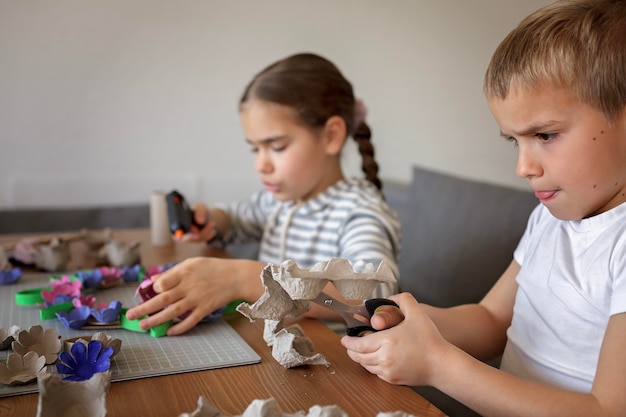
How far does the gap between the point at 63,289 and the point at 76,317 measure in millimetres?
147

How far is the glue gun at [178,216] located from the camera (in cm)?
142

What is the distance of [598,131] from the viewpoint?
0.75m

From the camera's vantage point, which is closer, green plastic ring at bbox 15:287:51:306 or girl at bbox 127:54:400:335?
green plastic ring at bbox 15:287:51:306

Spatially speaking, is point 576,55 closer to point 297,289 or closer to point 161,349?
point 297,289

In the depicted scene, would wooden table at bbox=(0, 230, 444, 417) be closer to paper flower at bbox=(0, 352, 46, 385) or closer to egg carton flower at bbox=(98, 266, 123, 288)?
paper flower at bbox=(0, 352, 46, 385)

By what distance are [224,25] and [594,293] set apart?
1990mm

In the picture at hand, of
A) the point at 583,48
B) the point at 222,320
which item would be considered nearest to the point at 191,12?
the point at 222,320

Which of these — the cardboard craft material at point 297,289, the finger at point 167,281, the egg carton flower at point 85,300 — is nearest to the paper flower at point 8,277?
the egg carton flower at point 85,300

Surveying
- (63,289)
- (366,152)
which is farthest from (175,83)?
(63,289)

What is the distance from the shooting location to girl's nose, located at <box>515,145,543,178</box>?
0.79 metres

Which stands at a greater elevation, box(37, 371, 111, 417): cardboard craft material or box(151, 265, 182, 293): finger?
box(37, 371, 111, 417): cardboard craft material

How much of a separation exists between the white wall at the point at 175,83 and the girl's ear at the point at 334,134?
3.84 ft

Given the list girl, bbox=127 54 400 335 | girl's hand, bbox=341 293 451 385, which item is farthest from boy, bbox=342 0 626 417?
girl, bbox=127 54 400 335

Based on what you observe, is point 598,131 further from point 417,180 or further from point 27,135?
point 27,135
